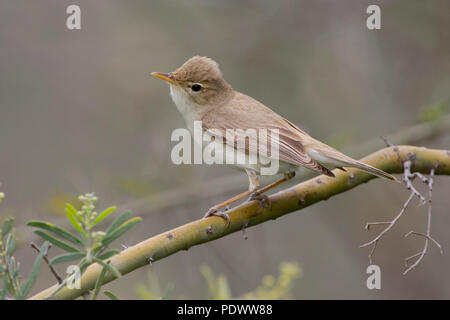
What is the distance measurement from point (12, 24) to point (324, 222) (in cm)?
390

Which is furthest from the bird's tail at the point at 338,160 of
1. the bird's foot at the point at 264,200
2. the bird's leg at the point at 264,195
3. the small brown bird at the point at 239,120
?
the bird's foot at the point at 264,200

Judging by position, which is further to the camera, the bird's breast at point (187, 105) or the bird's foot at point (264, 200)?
the bird's breast at point (187, 105)

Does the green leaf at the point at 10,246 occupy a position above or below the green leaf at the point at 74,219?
below

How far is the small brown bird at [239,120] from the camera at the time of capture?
11.4ft

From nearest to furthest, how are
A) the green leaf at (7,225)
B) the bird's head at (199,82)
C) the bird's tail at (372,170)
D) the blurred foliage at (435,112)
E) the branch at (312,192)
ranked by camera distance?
the green leaf at (7,225), the branch at (312,192), the bird's tail at (372,170), the bird's head at (199,82), the blurred foliage at (435,112)

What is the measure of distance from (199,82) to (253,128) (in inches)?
21.9

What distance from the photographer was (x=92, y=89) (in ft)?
22.1

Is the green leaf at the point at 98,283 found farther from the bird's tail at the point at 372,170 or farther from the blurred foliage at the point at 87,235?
the bird's tail at the point at 372,170

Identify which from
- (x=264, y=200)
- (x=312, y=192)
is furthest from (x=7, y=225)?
(x=312, y=192)

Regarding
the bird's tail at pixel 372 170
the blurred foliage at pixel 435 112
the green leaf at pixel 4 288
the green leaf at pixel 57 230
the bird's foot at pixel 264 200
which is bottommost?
the green leaf at pixel 4 288

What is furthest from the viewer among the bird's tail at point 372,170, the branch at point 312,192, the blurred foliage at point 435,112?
the blurred foliage at point 435,112

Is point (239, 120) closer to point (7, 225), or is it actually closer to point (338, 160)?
point (338, 160)

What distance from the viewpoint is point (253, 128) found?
150 inches

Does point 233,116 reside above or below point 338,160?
above
